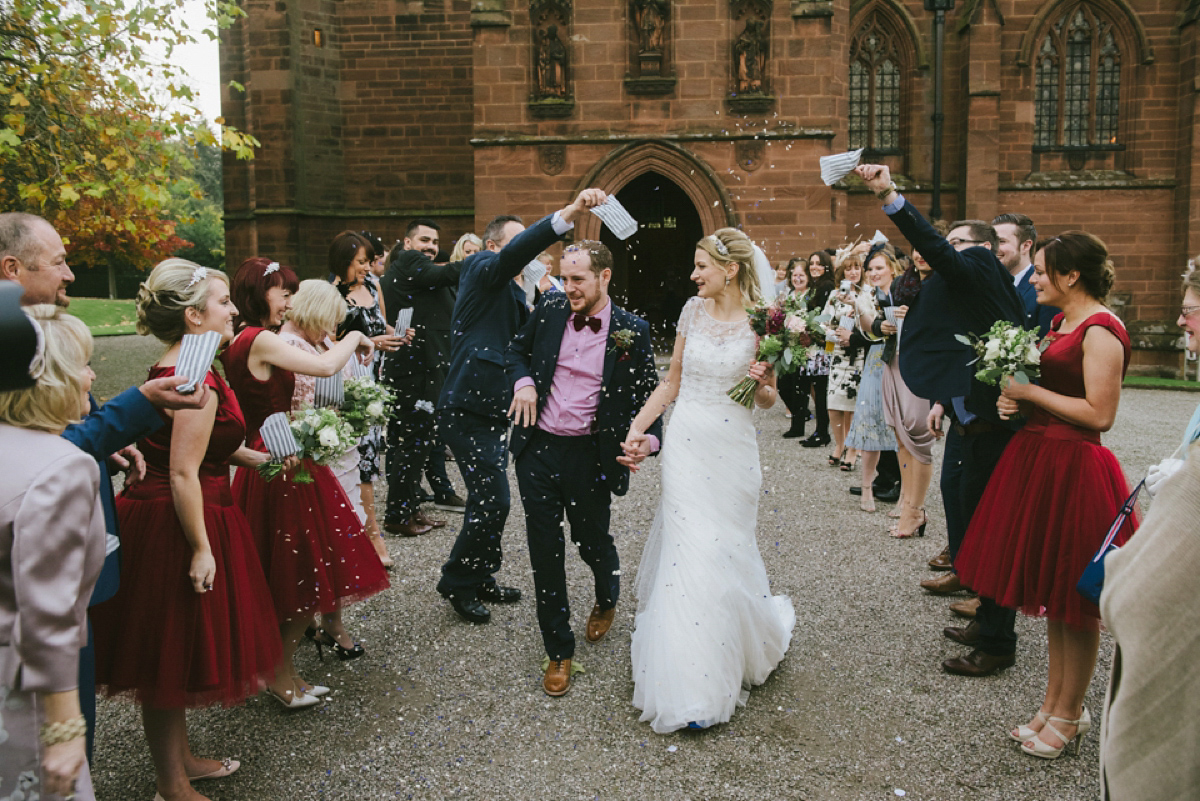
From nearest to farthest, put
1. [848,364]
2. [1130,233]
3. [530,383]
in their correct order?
[530,383] → [848,364] → [1130,233]

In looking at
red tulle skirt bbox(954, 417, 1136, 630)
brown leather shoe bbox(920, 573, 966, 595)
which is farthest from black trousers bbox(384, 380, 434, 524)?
red tulle skirt bbox(954, 417, 1136, 630)

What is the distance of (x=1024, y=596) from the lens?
3.80 meters

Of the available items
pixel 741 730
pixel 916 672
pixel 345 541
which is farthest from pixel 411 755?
pixel 916 672

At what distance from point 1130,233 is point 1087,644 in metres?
19.7

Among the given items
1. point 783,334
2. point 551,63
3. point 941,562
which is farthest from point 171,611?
point 551,63

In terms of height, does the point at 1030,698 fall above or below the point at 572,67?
below

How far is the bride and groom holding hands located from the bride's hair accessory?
1629 millimetres

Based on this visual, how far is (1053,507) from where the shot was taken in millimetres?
3721

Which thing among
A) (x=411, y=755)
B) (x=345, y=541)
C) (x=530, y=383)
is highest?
(x=530, y=383)

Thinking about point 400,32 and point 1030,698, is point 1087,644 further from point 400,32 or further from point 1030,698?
point 400,32

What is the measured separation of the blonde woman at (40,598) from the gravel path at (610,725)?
158 cm

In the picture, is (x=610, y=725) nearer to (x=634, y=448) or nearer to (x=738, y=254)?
(x=634, y=448)

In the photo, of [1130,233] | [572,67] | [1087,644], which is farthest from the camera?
[1130,233]

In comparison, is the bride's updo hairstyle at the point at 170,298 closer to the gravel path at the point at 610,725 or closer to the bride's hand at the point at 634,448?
the gravel path at the point at 610,725
